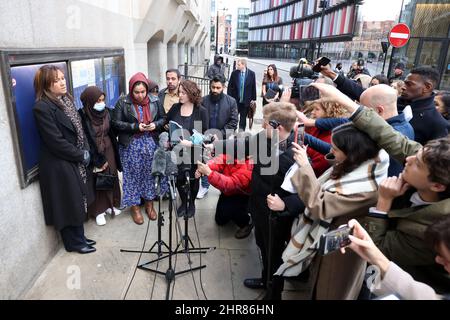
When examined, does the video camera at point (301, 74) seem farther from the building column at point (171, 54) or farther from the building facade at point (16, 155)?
the building column at point (171, 54)

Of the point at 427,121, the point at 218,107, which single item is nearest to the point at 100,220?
the point at 218,107

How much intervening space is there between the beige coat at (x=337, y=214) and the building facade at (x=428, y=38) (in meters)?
11.9

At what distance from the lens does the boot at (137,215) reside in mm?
3918

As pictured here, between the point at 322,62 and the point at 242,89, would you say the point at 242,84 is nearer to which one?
the point at 242,89

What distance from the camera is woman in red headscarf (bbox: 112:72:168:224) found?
3.70 m

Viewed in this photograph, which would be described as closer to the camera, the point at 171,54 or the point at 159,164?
the point at 159,164

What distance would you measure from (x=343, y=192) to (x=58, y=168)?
2507 millimetres

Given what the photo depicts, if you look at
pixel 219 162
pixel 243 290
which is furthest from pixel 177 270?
pixel 219 162

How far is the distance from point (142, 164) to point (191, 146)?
4.23ft

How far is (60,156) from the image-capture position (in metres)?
2.87

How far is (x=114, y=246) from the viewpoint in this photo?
A: 3.42 m

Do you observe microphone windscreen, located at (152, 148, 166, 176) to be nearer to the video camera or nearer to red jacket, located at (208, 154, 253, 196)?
red jacket, located at (208, 154, 253, 196)

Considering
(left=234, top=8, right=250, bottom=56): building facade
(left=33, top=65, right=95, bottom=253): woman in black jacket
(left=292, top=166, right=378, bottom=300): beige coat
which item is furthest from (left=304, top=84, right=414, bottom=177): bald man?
(left=234, top=8, right=250, bottom=56): building facade
